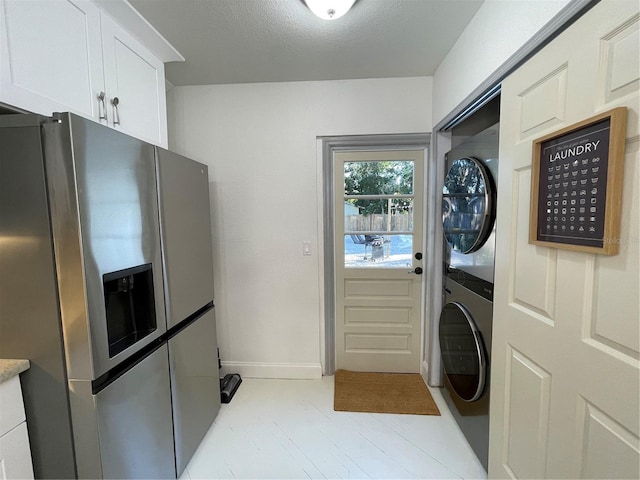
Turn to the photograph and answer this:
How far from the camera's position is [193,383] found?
155 centimetres

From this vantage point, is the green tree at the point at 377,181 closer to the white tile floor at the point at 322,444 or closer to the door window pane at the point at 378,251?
the door window pane at the point at 378,251

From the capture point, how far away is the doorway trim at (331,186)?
2.16 metres

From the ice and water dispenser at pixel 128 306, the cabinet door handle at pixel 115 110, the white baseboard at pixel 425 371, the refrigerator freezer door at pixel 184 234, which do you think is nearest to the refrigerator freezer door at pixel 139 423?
the ice and water dispenser at pixel 128 306

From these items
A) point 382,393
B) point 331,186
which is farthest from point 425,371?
point 331,186

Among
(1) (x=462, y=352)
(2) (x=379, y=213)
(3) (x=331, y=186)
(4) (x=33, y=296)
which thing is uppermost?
(3) (x=331, y=186)

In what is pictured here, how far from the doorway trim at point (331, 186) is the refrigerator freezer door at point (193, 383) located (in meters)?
0.94

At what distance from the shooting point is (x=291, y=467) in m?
1.54

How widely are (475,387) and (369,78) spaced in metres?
2.20

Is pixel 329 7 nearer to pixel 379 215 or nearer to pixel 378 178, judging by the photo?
pixel 378 178

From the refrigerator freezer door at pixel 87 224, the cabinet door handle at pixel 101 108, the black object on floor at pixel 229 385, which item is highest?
the cabinet door handle at pixel 101 108

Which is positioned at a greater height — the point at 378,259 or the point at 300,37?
the point at 300,37

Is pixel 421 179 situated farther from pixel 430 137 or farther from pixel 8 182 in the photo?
pixel 8 182

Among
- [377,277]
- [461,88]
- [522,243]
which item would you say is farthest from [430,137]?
[522,243]

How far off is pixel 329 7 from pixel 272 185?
123cm
